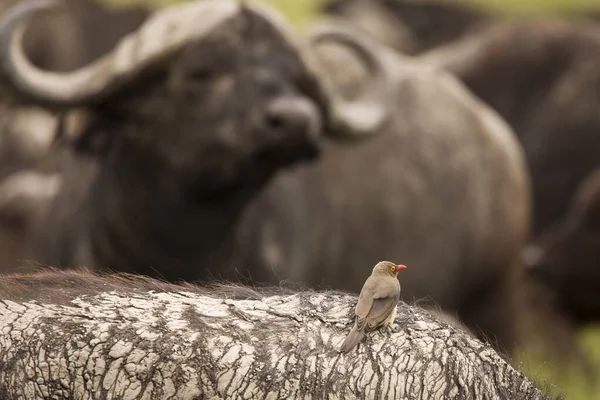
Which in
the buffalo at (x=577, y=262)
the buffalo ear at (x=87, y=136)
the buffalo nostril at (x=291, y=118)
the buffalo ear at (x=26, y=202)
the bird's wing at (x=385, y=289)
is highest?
the buffalo nostril at (x=291, y=118)

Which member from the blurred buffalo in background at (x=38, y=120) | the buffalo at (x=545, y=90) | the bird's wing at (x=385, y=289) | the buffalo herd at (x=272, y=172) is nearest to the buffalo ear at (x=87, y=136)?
the buffalo herd at (x=272, y=172)

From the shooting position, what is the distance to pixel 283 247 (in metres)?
8.78

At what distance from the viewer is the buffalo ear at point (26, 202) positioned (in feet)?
33.4

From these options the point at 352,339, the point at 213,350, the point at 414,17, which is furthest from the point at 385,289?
the point at 414,17

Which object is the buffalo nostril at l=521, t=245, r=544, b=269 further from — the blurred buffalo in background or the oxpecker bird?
the oxpecker bird

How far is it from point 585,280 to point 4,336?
7470 mm

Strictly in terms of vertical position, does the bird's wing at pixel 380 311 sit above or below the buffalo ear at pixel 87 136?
below

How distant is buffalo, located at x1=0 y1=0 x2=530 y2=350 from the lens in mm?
7793

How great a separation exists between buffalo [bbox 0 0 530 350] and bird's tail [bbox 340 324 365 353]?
3.80 m

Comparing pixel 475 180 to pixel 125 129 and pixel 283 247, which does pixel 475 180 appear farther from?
pixel 125 129

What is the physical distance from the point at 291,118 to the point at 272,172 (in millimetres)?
620

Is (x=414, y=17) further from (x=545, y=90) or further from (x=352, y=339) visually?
(x=352, y=339)

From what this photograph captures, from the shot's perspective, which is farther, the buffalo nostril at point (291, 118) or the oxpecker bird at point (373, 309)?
the buffalo nostril at point (291, 118)

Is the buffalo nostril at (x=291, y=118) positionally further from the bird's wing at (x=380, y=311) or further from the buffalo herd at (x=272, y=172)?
the bird's wing at (x=380, y=311)
